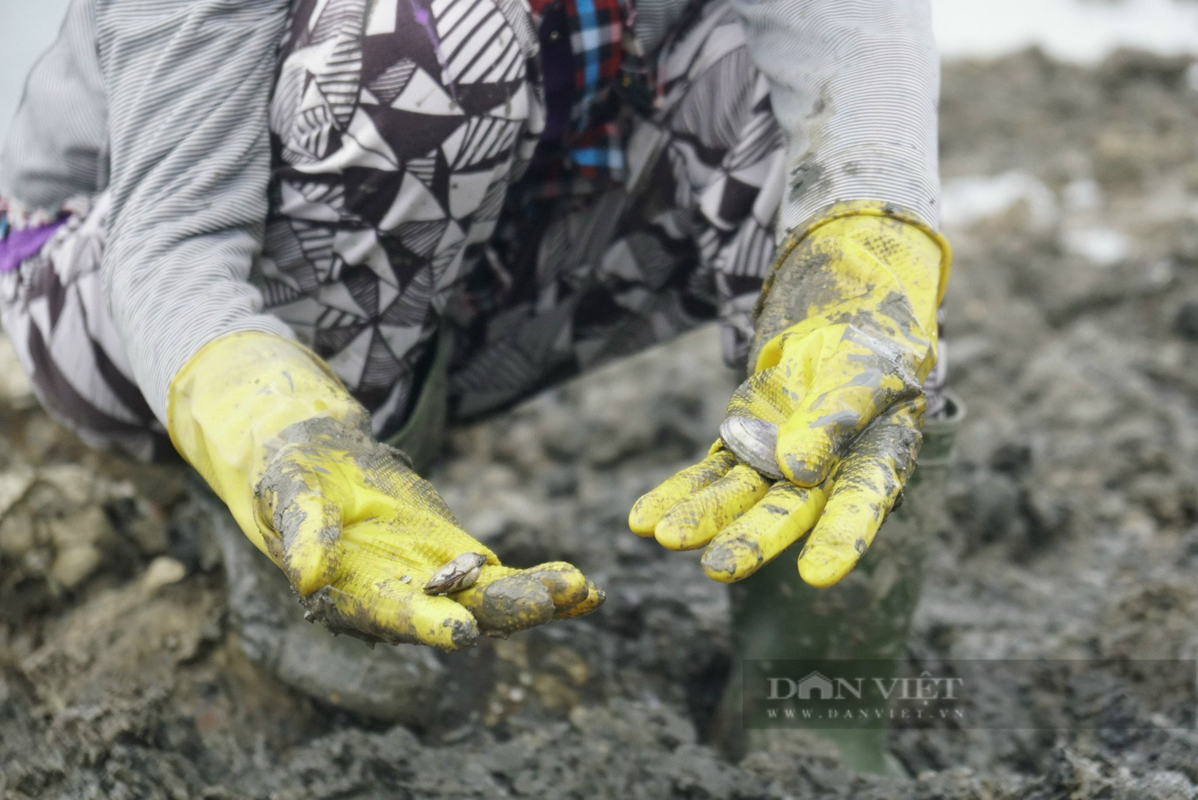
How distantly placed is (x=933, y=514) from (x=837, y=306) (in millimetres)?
444

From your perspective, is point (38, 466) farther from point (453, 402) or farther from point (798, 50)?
point (798, 50)

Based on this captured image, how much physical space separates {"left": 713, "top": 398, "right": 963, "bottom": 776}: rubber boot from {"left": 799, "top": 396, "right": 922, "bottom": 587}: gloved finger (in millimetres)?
345

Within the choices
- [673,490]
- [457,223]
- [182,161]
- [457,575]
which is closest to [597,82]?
[457,223]

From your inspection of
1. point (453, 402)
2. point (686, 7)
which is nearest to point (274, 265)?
point (453, 402)

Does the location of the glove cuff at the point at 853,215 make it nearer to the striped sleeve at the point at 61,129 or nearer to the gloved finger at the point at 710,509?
the gloved finger at the point at 710,509

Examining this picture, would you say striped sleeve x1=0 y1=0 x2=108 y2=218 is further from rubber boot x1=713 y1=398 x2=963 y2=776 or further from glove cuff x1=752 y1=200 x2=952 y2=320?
rubber boot x1=713 y1=398 x2=963 y2=776

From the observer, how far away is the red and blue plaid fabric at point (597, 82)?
1.25 meters

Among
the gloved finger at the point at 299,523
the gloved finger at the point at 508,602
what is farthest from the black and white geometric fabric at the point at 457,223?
the gloved finger at the point at 508,602

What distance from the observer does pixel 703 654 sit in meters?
1.59

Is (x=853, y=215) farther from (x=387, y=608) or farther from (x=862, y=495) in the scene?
(x=387, y=608)

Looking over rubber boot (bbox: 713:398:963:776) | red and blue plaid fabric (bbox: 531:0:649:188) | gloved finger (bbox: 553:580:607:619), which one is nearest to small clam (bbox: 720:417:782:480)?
gloved finger (bbox: 553:580:607:619)

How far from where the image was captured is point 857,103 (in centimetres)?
115

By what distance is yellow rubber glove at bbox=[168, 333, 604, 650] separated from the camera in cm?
84

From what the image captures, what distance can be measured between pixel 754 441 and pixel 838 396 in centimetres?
9
